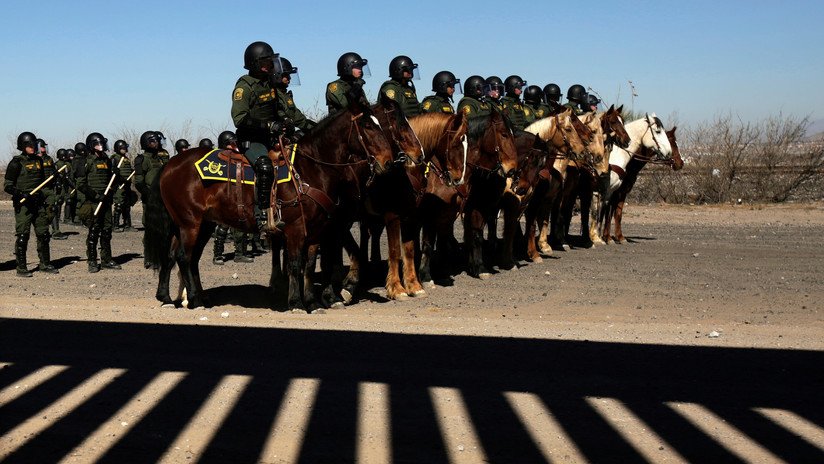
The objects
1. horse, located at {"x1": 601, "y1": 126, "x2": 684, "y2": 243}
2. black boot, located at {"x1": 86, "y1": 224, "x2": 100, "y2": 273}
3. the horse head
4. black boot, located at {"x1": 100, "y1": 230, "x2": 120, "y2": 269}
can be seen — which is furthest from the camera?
horse, located at {"x1": 601, "y1": 126, "x2": 684, "y2": 243}

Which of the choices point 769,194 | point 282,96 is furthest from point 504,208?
point 769,194

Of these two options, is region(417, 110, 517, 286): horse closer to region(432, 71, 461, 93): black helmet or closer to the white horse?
region(432, 71, 461, 93): black helmet

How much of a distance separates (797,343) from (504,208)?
670 cm

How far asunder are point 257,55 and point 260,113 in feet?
2.08

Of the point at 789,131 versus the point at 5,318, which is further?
the point at 789,131

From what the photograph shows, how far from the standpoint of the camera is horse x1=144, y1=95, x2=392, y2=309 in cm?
1174

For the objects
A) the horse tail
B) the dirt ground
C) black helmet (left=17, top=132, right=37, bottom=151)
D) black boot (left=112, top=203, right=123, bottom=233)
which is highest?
black helmet (left=17, top=132, right=37, bottom=151)

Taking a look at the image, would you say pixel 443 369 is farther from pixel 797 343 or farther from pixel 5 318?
pixel 5 318

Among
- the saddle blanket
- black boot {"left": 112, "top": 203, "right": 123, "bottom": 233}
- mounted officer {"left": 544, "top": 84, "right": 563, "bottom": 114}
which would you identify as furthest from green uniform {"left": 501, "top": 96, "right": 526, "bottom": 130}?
black boot {"left": 112, "top": 203, "right": 123, "bottom": 233}

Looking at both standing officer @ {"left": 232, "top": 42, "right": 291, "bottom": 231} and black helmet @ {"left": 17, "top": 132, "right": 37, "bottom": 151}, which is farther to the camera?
black helmet @ {"left": 17, "top": 132, "right": 37, "bottom": 151}

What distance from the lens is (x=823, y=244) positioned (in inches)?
808

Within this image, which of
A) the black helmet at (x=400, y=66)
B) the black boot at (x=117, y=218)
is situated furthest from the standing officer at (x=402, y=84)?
the black boot at (x=117, y=218)

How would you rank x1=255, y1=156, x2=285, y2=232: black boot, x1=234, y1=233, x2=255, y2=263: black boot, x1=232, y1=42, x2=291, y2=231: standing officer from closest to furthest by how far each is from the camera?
x1=255, y1=156, x2=285, y2=232: black boot → x1=232, y1=42, x2=291, y2=231: standing officer → x1=234, y1=233, x2=255, y2=263: black boot

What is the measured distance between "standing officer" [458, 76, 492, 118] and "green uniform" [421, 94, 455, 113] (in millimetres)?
702
